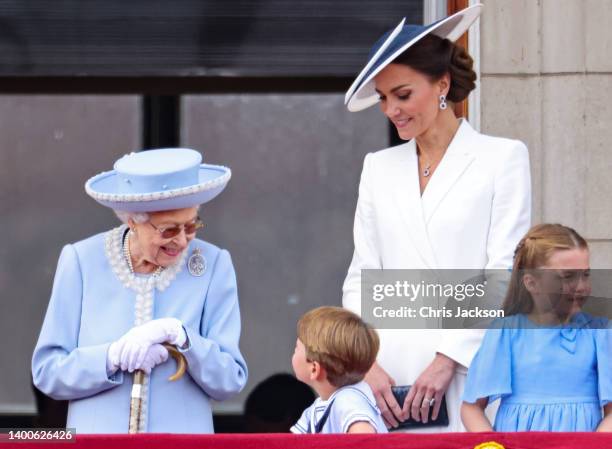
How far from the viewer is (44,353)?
385 cm

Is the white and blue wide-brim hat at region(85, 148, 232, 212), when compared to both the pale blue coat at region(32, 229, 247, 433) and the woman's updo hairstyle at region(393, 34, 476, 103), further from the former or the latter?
the woman's updo hairstyle at region(393, 34, 476, 103)

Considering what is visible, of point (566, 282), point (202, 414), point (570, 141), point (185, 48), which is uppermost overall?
point (185, 48)

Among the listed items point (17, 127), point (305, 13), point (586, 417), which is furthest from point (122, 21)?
point (586, 417)

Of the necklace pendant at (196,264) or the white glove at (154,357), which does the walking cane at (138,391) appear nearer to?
the white glove at (154,357)

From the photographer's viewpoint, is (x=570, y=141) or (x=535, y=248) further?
(x=570, y=141)

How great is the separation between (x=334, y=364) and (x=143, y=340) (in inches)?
19.2

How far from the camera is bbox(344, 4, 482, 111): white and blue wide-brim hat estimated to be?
4.18 meters

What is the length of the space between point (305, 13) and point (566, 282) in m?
3.02

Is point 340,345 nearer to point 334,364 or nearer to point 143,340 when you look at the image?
point 334,364

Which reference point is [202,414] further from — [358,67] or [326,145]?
[326,145]

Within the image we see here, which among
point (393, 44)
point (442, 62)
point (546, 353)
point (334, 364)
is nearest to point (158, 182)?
point (334, 364)

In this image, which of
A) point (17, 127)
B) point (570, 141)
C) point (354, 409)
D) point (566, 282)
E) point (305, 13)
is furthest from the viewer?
point (17, 127)

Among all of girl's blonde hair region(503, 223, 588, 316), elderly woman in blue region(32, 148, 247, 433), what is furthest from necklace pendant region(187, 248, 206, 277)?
girl's blonde hair region(503, 223, 588, 316)

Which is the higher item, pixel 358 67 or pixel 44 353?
pixel 358 67
